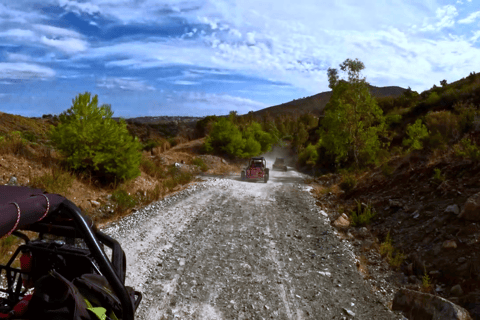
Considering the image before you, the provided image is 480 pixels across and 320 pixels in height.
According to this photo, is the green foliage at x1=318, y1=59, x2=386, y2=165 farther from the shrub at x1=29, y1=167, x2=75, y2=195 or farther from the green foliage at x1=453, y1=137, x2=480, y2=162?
the shrub at x1=29, y1=167, x2=75, y2=195

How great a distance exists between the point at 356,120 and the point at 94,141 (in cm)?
1772

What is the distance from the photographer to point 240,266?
6.27m

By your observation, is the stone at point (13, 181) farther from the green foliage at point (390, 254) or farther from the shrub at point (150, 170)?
the green foliage at point (390, 254)

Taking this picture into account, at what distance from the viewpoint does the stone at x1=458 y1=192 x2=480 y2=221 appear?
6.47m

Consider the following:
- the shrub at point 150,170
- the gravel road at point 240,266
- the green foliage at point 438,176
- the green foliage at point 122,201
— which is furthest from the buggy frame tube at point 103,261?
the shrub at point 150,170

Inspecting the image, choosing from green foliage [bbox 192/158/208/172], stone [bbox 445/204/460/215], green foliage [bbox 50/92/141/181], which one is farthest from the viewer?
green foliage [bbox 192/158/208/172]

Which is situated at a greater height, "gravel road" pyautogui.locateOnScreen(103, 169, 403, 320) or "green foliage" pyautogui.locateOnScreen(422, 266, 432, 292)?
"green foliage" pyautogui.locateOnScreen(422, 266, 432, 292)

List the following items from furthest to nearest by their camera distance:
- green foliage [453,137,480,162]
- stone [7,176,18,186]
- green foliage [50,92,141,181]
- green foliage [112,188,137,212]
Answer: green foliage [50,92,141,181], green foliage [112,188,137,212], stone [7,176,18,186], green foliage [453,137,480,162]

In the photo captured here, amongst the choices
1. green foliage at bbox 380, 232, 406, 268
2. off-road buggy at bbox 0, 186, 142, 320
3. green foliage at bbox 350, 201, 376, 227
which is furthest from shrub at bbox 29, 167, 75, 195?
green foliage at bbox 380, 232, 406, 268

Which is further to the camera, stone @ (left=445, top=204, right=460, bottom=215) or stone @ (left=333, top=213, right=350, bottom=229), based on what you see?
stone @ (left=333, top=213, right=350, bottom=229)

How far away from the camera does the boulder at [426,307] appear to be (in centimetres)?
421

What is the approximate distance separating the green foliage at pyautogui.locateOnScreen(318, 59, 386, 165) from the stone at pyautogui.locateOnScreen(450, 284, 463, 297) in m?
16.9

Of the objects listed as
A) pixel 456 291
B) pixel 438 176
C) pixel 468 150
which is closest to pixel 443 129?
pixel 468 150

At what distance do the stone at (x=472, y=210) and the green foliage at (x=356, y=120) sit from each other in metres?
15.0
